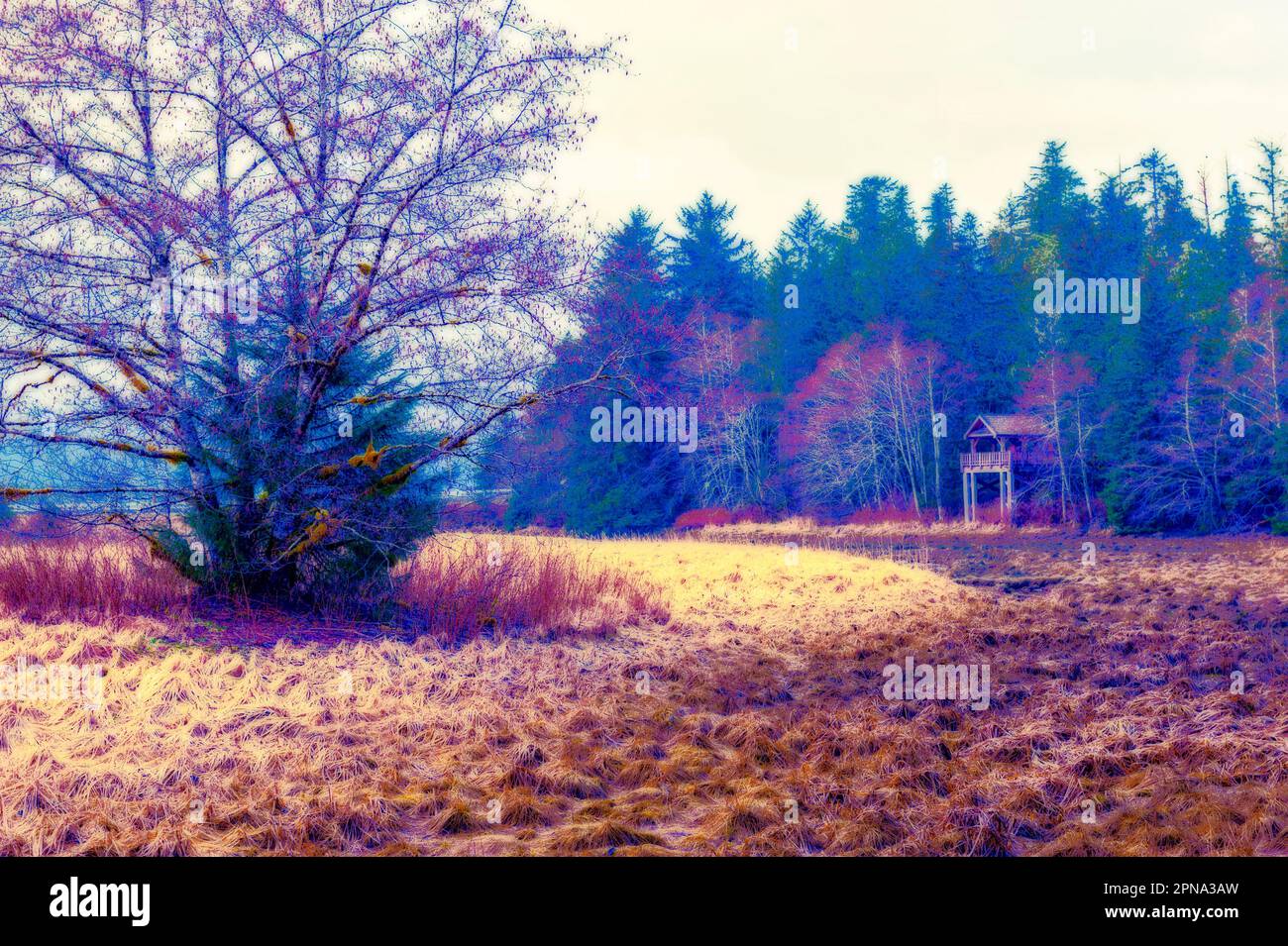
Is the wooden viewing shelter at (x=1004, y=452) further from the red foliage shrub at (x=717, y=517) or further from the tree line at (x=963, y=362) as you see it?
the red foliage shrub at (x=717, y=517)

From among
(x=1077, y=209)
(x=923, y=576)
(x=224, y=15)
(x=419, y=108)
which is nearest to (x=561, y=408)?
(x=419, y=108)

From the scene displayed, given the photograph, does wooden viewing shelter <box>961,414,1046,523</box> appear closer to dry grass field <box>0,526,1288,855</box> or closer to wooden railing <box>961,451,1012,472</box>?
wooden railing <box>961,451,1012,472</box>

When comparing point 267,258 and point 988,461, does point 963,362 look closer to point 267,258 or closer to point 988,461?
point 988,461

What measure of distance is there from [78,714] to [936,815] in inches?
233

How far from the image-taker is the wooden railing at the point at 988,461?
35.6 meters

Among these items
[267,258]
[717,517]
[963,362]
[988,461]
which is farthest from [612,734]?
[963,362]

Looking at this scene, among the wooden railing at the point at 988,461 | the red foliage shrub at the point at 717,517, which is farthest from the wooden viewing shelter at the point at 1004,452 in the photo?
the red foliage shrub at the point at 717,517

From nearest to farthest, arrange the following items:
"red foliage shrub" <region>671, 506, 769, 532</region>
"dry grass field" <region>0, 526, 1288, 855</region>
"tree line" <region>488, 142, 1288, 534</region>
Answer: "dry grass field" <region>0, 526, 1288, 855</region>, "tree line" <region>488, 142, 1288, 534</region>, "red foliage shrub" <region>671, 506, 769, 532</region>

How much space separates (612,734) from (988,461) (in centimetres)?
3246

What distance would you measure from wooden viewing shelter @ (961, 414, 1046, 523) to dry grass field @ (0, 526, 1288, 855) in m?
23.8

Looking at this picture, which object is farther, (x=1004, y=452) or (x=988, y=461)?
(x=988, y=461)

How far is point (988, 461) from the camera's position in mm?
36781

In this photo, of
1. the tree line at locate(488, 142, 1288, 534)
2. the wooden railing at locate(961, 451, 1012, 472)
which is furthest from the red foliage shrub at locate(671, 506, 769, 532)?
the wooden railing at locate(961, 451, 1012, 472)

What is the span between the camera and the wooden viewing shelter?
3612 cm
